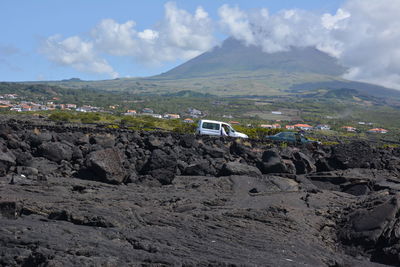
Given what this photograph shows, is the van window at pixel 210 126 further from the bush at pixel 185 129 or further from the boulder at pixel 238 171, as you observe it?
the boulder at pixel 238 171

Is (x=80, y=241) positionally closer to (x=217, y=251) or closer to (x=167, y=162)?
(x=217, y=251)

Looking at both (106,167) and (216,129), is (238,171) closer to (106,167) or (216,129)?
(106,167)

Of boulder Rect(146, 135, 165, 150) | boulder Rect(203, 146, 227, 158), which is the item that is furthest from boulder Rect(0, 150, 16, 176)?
boulder Rect(203, 146, 227, 158)

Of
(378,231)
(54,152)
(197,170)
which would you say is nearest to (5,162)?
(54,152)

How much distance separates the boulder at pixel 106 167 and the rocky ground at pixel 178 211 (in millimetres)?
35

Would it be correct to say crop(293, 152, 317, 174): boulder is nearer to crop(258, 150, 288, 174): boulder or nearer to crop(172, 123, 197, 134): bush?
crop(258, 150, 288, 174): boulder

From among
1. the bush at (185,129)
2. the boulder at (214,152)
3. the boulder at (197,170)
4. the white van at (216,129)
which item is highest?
the white van at (216,129)

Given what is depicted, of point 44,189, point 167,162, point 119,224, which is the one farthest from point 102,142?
point 119,224

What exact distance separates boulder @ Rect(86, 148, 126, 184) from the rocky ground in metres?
0.04

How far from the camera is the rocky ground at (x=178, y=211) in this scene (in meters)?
8.04

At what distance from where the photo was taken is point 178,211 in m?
11.5

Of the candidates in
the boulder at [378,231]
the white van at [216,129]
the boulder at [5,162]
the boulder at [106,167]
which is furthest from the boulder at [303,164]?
the boulder at [5,162]

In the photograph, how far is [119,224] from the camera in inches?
370

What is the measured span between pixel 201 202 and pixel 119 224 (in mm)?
3735
